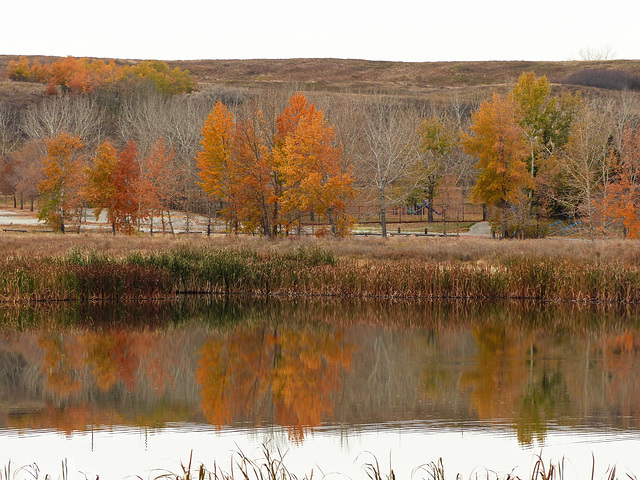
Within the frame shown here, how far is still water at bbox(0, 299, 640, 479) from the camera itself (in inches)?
426

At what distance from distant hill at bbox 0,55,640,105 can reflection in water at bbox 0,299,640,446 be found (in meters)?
91.5

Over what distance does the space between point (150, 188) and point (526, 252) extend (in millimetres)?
29084

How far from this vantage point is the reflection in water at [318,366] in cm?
1326

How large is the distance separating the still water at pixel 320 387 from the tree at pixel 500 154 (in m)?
25.4

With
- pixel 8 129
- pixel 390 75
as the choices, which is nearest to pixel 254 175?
pixel 8 129

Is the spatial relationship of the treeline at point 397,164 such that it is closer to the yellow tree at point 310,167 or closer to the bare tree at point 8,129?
the yellow tree at point 310,167

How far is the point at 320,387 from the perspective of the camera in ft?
51.6

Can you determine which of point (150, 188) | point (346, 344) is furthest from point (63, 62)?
point (346, 344)

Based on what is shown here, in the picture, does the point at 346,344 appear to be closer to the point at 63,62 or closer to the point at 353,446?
the point at 353,446

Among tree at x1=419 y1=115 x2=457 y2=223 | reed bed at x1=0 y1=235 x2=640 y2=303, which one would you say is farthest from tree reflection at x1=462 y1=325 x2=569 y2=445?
tree at x1=419 y1=115 x2=457 y2=223

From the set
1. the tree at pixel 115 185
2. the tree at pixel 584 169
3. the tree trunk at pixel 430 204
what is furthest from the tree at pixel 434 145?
the tree at pixel 115 185

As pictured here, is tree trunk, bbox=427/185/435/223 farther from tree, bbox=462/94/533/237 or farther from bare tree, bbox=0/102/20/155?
bare tree, bbox=0/102/20/155

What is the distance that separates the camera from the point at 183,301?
87.1 ft

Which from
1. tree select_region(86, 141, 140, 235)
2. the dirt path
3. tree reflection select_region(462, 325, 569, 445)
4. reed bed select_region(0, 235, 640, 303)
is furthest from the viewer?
the dirt path
